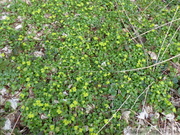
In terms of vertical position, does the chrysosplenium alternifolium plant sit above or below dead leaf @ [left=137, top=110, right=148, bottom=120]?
above

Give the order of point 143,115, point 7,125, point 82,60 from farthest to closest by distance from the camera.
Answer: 1. point 82,60
2. point 143,115
3. point 7,125

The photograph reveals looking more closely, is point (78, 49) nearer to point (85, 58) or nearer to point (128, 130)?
point (85, 58)

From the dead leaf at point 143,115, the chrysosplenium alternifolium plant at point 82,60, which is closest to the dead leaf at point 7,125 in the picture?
the chrysosplenium alternifolium plant at point 82,60

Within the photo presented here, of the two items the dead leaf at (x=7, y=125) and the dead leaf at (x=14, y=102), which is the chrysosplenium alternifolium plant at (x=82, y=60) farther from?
the dead leaf at (x=7, y=125)

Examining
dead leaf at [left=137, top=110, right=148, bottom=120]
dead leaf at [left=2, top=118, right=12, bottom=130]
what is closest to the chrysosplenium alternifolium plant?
dead leaf at [left=137, top=110, right=148, bottom=120]

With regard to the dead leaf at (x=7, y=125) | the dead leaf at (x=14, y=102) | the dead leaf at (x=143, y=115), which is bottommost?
the dead leaf at (x=143, y=115)

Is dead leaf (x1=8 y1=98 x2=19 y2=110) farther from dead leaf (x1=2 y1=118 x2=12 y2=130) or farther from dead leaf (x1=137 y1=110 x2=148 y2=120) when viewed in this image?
dead leaf (x1=137 y1=110 x2=148 y2=120)

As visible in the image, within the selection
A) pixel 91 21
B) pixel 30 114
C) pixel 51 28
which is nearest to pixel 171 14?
pixel 91 21

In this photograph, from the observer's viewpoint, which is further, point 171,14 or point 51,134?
point 171,14

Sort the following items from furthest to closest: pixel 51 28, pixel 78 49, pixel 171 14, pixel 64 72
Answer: pixel 171 14, pixel 51 28, pixel 78 49, pixel 64 72

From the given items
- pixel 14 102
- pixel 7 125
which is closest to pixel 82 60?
pixel 14 102

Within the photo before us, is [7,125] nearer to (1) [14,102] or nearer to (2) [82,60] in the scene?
(1) [14,102]
